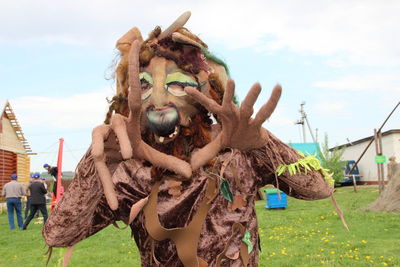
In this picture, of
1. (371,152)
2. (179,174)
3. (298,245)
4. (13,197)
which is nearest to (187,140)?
(179,174)

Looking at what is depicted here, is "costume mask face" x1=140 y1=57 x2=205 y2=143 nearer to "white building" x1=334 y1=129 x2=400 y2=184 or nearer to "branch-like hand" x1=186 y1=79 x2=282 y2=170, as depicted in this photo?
"branch-like hand" x1=186 y1=79 x2=282 y2=170

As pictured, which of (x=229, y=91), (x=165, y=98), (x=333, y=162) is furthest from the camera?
(x=333, y=162)

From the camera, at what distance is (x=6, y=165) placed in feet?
57.5

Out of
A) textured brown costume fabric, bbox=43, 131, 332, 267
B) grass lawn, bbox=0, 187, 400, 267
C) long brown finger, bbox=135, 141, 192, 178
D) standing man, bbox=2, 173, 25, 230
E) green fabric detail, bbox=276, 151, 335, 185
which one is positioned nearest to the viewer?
long brown finger, bbox=135, 141, 192, 178

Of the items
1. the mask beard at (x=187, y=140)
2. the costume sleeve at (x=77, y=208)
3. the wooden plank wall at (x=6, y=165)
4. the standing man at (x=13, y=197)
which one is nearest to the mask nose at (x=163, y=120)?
the mask beard at (x=187, y=140)

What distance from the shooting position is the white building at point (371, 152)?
24516 mm

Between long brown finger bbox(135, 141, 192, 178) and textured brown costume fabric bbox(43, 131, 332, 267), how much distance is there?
161 mm

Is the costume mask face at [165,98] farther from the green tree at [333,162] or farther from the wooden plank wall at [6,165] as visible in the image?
the green tree at [333,162]

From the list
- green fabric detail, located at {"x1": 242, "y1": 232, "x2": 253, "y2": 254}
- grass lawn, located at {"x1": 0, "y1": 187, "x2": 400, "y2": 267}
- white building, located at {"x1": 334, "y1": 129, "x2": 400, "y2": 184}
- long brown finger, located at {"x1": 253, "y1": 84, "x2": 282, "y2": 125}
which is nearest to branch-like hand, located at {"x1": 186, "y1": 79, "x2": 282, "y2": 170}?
long brown finger, located at {"x1": 253, "y1": 84, "x2": 282, "y2": 125}

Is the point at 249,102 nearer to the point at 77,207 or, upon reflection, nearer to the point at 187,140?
the point at 187,140

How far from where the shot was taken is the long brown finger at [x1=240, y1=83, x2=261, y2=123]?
52.5 inches

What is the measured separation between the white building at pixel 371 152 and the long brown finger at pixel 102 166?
83.5 ft

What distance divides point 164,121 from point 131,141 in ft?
0.47

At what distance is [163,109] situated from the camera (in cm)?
156
